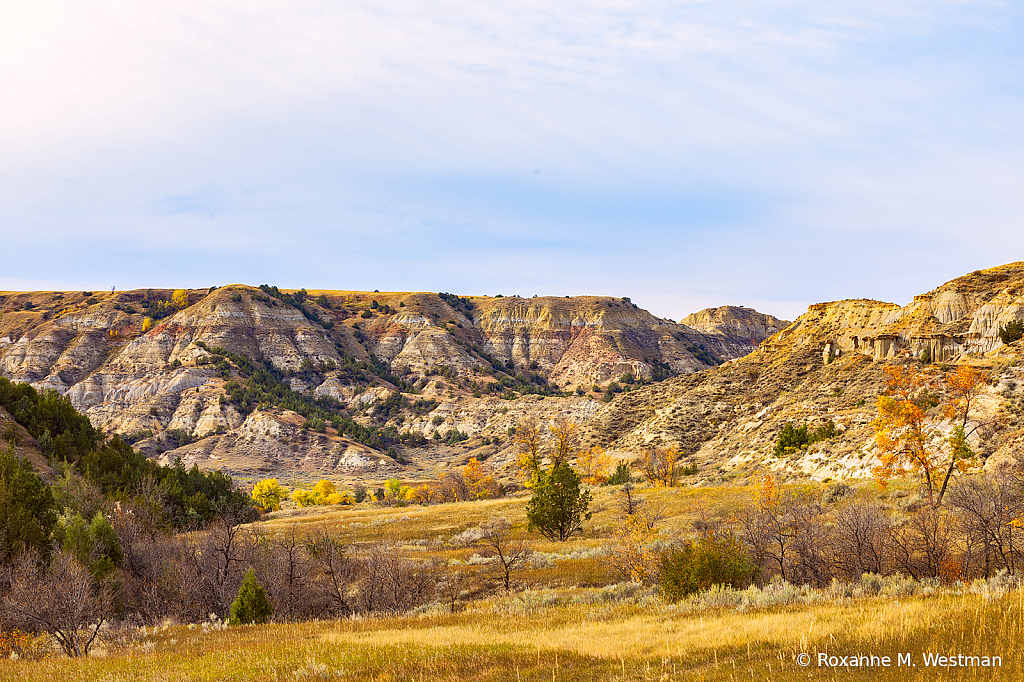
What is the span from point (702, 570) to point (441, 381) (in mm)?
146966

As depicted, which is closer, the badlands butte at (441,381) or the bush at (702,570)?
the bush at (702,570)

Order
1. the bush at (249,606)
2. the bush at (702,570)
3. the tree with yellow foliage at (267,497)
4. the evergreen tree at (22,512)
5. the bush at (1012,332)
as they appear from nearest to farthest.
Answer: the bush at (702,570) < the bush at (249,606) < the evergreen tree at (22,512) < the bush at (1012,332) < the tree with yellow foliage at (267,497)

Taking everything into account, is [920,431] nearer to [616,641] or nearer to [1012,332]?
[616,641]

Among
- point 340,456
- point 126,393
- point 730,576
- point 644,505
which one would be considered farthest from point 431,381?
point 730,576

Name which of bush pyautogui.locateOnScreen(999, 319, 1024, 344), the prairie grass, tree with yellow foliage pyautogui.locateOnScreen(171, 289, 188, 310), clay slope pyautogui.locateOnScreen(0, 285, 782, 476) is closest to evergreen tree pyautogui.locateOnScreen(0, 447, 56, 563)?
the prairie grass

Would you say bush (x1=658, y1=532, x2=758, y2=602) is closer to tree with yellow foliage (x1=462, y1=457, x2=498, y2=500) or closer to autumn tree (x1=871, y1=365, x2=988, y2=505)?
autumn tree (x1=871, y1=365, x2=988, y2=505)

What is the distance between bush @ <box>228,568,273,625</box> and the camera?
1969cm

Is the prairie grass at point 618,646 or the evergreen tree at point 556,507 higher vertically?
the prairie grass at point 618,646

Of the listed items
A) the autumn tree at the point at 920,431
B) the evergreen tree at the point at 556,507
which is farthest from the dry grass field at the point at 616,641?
the autumn tree at the point at 920,431

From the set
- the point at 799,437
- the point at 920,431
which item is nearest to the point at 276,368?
the point at 799,437

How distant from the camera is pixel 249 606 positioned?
19.9 meters

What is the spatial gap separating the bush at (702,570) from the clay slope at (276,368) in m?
103

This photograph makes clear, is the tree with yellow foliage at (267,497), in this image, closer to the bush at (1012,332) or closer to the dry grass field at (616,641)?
the dry grass field at (616,641)

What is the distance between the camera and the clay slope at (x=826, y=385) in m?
49.7
